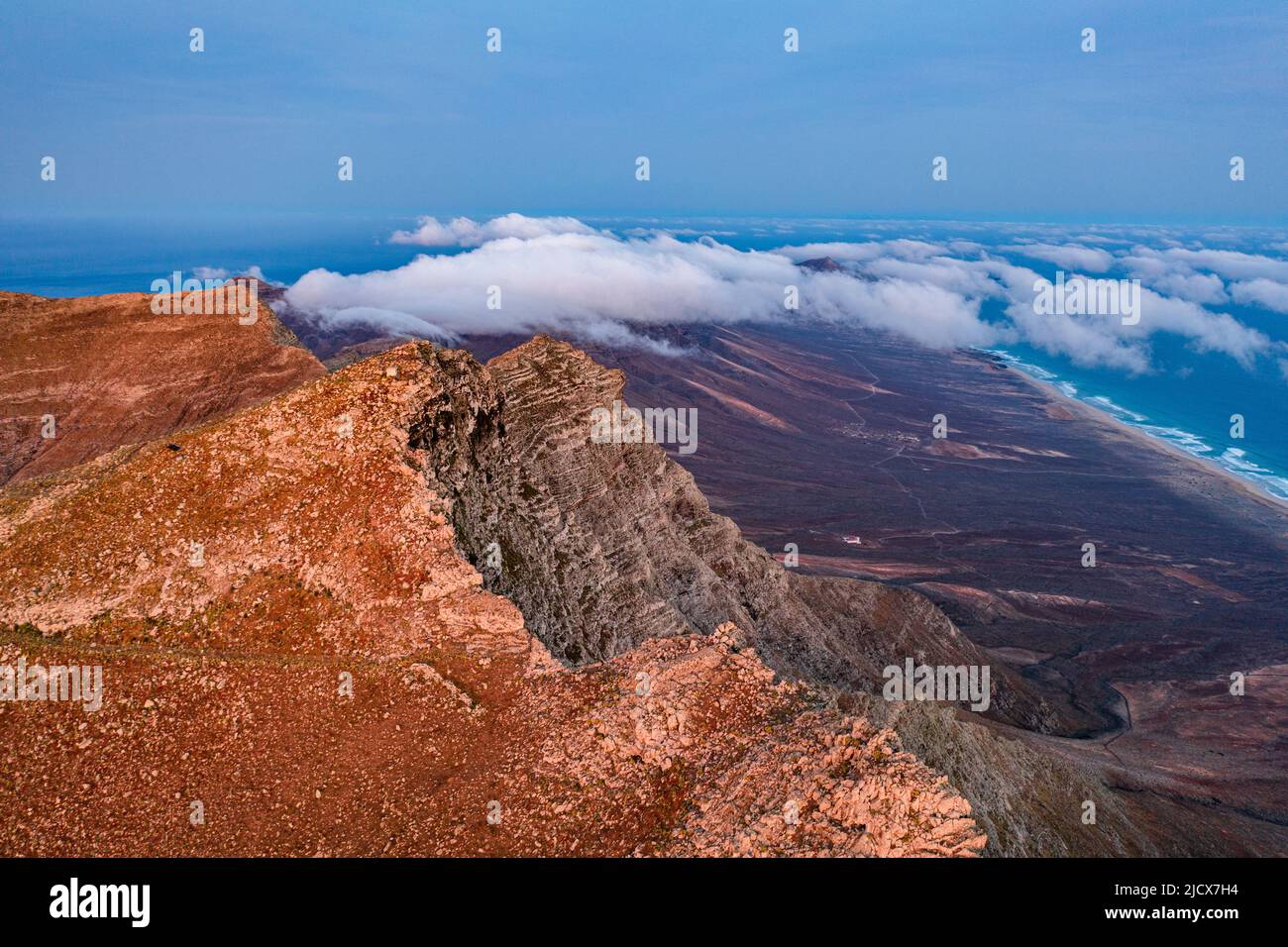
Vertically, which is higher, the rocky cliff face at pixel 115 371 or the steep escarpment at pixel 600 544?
the rocky cliff face at pixel 115 371

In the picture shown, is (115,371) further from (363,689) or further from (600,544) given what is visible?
(363,689)

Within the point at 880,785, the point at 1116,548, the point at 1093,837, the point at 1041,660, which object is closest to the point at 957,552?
the point at 1116,548

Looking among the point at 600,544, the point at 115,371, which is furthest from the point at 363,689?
the point at 115,371


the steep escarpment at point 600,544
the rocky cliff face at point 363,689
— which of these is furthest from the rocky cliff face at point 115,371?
the rocky cliff face at point 363,689

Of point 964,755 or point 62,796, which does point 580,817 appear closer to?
point 62,796

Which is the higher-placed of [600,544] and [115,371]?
[115,371]

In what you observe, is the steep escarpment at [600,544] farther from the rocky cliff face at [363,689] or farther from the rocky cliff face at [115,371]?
the rocky cliff face at [115,371]
